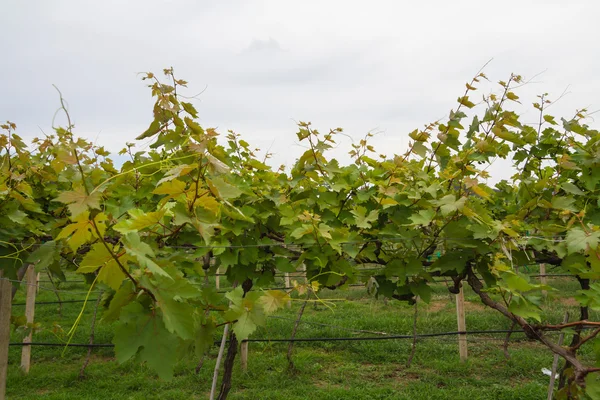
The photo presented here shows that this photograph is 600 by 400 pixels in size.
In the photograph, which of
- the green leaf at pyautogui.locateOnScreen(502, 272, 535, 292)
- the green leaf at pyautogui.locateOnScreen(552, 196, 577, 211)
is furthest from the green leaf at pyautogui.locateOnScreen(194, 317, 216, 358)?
the green leaf at pyautogui.locateOnScreen(552, 196, 577, 211)

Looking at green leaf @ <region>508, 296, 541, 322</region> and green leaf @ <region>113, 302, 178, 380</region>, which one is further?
green leaf @ <region>508, 296, 541, 322</region>

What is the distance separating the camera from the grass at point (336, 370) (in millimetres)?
4684

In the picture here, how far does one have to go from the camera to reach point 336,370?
17.4ft

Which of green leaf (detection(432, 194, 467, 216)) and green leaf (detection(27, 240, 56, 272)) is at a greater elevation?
green leaf (detection(432, 194, 467, 216))

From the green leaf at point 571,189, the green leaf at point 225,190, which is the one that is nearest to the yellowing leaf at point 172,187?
the green leaf at point 225,190

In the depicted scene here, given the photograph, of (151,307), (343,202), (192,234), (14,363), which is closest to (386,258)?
(343,202)

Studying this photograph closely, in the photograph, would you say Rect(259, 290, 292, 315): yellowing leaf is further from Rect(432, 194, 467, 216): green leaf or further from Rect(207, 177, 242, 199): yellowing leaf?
Rect(432, 194, 467, 216): green leaf

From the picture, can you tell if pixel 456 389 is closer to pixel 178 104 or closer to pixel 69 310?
pixel 178 104

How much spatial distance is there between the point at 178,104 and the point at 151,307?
96cm

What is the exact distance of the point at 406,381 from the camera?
5.02 metres

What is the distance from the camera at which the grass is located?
468 cm

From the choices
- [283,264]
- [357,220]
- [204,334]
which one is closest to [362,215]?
[357,220]

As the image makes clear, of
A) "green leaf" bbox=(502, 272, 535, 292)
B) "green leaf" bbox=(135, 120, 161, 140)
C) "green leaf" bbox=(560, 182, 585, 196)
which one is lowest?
"green leaf" bbox=(502, 272, 535, 292)

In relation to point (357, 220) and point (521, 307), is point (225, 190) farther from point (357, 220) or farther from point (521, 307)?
point (521, 307)
